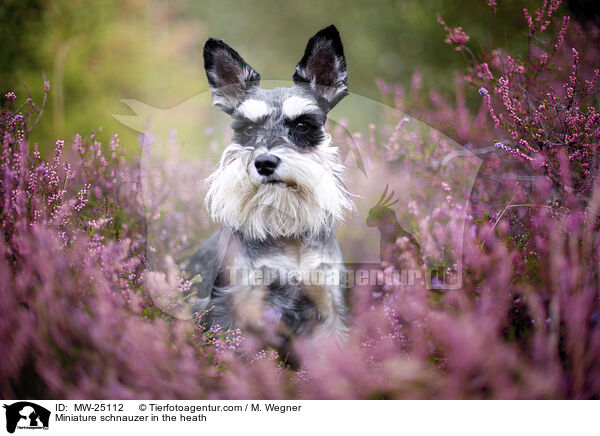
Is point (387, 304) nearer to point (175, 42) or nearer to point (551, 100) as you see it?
point (551, 100)

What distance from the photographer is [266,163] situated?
1.97m

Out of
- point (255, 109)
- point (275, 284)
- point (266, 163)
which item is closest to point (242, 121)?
point (255, 109)

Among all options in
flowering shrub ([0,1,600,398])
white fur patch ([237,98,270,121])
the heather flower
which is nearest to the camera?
flowering shrub ([0,1,600,398])

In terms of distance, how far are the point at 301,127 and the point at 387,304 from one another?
50.0 inches

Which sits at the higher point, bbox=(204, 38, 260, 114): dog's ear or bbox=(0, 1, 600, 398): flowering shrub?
bbox=(204, 38, 260, 114): dog's ear

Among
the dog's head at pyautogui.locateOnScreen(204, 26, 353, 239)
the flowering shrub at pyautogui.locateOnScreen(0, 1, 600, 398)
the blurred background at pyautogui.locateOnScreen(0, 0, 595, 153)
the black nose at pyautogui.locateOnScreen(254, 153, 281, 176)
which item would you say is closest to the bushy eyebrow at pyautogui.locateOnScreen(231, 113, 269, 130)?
the dog's head at pyautogui.locateOnScreen(204, 26, 353, 239)

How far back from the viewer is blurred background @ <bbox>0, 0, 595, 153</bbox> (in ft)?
8.85

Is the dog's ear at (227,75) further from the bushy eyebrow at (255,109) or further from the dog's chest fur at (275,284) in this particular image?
the dog's chest fur at (275,284)

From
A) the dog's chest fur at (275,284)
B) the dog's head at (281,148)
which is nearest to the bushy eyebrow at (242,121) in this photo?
the dog's head at (281,148)

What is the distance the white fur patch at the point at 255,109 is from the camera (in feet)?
7.12

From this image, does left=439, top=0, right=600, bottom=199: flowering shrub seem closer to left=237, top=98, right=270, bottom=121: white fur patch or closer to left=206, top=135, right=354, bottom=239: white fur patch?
left=206, top=135, right=354, bottom=239: white fur patch
